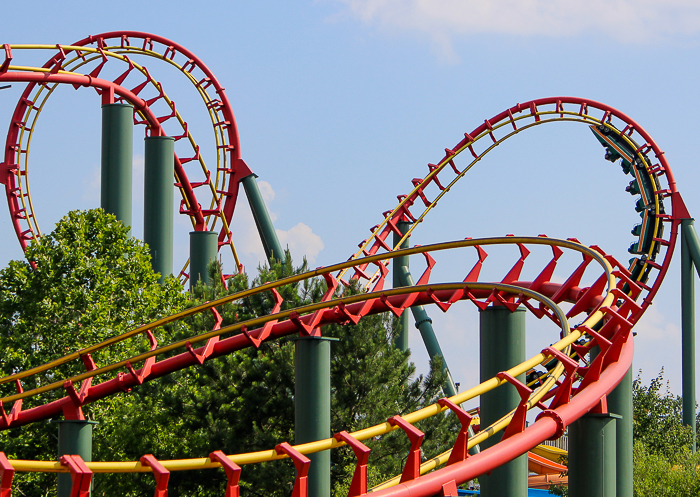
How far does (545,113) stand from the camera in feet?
58.5

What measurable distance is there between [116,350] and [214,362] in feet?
6.75

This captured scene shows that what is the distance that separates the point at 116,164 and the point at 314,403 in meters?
7.09

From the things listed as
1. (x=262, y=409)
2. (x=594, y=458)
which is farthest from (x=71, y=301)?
(x=594, y=458)

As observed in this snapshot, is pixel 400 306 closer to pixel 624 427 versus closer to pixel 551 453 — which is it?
pixel 624 427

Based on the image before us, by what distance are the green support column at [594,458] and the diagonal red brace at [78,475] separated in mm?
3902

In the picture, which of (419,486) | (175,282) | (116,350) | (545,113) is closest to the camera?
(419,486)

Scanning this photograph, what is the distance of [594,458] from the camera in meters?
7.09

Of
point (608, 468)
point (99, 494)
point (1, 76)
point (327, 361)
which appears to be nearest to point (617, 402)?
point (608, 468)

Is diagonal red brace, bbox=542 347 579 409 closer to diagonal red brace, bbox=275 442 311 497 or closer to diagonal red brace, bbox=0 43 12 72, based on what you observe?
diagonal red brace, bbox=275 442 311 497

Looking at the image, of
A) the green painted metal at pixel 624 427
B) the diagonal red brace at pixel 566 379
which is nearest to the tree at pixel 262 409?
the green painted metal at pixel 624 427

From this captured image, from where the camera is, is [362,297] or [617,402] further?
[362,297]

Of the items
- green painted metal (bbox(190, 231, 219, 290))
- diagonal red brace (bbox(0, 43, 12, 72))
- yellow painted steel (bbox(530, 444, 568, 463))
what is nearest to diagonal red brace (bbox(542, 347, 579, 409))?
diagonal red brace (bbox(0, 43, 12, 72))

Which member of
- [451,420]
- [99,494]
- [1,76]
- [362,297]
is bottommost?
[99,494]

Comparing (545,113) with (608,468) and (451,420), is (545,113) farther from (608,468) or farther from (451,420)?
(608,468)
